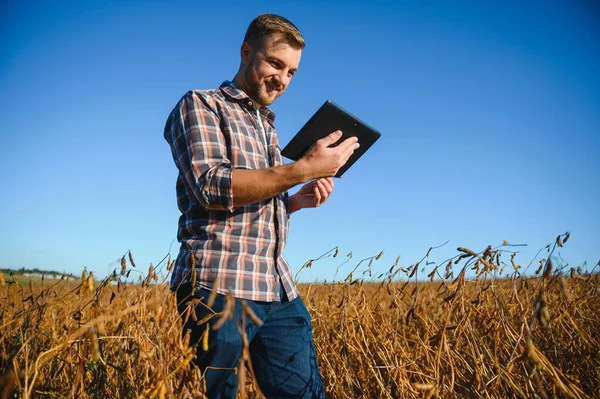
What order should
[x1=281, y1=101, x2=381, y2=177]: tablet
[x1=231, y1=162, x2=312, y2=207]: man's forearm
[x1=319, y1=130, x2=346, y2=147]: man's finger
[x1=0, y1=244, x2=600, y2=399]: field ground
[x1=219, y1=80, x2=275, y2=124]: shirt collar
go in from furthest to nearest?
[x1=219, y1=80, x2=275, y2=124]: shirt collar, [x1=281, y1=101, x2=381, y2=177]: tablet, [x1=319, y1=130, x2=346, y2=147]: man's finger, [x1=231, y1=162, x2=312, y2=207]: man's forearm, [x1=0, y1=244, x2=600, y2=399]: field ground

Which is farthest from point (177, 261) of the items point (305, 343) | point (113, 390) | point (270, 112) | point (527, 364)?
point (527, 364)

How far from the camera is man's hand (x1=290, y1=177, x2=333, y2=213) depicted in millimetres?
2129

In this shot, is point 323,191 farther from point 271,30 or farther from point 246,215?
point 271,30

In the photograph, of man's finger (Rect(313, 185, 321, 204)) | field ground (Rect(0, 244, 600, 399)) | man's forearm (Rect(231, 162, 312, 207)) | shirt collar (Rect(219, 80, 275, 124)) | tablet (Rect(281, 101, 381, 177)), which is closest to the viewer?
field ground (Rect(0, 244, 600, 399))

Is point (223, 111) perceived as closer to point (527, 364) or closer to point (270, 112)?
point (270, 112)

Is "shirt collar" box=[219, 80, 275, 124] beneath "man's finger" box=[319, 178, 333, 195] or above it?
above

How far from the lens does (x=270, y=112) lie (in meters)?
2.28

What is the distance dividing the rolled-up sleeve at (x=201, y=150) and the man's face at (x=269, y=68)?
37cm

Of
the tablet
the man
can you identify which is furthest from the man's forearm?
the tablet

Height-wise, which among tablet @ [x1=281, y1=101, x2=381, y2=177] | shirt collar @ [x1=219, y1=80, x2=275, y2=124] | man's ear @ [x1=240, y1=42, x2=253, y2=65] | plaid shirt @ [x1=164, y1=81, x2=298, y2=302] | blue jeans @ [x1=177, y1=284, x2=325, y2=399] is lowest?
blue jeans @ [x1=177, y1=284, x2=325, y2=399]

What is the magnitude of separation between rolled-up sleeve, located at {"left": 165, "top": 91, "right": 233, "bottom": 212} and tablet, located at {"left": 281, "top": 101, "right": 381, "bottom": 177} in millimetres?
371

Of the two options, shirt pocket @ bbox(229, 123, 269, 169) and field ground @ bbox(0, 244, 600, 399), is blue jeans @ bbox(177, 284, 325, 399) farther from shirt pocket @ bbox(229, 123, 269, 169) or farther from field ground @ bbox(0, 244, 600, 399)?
shirt pocket @ bbox(229, 123, 269, 169)

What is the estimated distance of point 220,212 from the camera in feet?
5.51

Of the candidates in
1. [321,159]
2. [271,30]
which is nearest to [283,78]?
[271,30]
